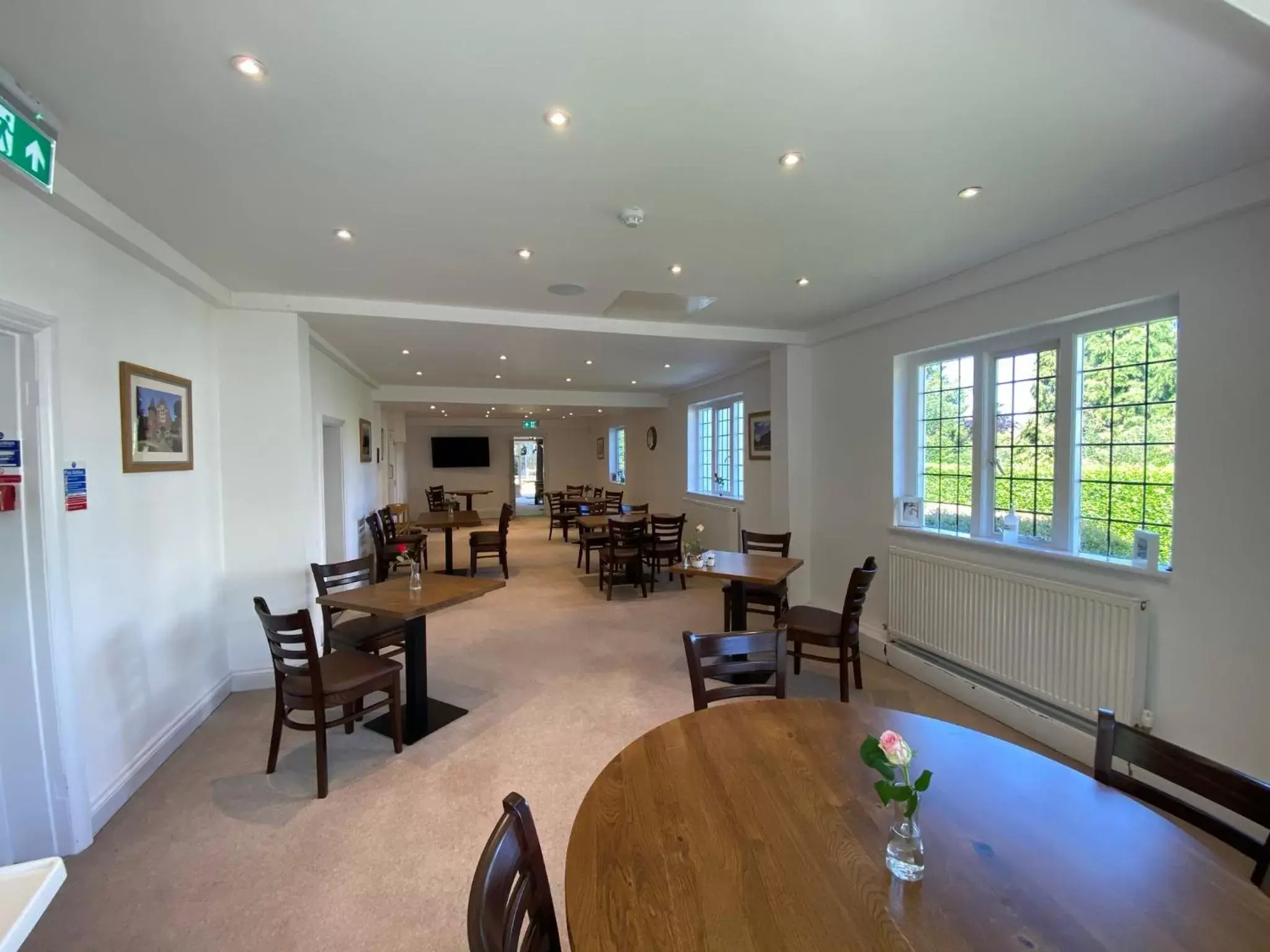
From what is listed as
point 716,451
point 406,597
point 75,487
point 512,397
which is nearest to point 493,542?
point 512,397

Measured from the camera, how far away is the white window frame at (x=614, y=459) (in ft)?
40.8

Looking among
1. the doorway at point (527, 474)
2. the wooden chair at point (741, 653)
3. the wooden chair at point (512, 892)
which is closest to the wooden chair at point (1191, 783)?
the wooden chair at point (741, 653)

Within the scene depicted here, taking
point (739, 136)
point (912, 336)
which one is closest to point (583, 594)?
point (912, 336)

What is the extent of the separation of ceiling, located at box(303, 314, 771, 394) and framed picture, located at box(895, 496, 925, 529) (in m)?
1.91

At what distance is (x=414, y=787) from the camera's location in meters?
2.52

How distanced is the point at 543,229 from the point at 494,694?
2796 millimetres

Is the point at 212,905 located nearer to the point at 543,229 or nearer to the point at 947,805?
the point at 947,805

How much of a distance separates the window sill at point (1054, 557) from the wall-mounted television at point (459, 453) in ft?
37.4

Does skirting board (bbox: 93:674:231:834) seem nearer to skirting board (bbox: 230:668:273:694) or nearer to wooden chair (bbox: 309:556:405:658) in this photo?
skirting board (bbox: 230:668:273:694)

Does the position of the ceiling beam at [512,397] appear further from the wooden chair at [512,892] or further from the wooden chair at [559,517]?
the wooden chair at [512,892]

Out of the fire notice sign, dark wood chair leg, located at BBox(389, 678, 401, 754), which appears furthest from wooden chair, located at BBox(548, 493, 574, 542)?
the fire notice sign

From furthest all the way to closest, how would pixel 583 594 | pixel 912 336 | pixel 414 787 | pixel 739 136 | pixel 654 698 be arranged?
pixel 583 594 → pixel 912 336 → pixel 654 698 → pixel 414 787 → pixel 739 136

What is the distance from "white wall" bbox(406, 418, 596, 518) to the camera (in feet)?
43.4

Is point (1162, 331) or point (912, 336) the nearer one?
point (1162, 331)
